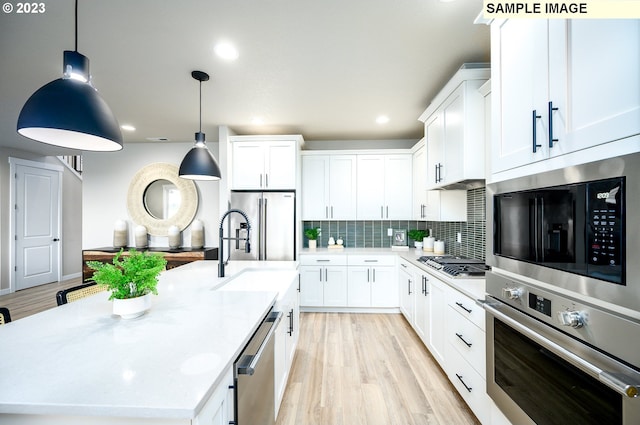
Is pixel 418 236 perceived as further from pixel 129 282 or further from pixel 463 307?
pixel 129 282

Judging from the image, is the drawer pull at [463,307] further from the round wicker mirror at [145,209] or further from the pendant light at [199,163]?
the round wicker mirror at [145,209]

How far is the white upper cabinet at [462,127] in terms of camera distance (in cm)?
218

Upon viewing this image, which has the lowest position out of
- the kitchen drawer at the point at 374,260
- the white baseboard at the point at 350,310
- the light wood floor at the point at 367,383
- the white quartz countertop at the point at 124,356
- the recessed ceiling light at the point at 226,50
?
the light wood floor at the point at 367,383

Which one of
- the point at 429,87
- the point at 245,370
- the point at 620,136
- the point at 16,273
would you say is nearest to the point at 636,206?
the point at 620,136

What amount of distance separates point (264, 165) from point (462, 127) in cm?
254

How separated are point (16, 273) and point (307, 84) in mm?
6410

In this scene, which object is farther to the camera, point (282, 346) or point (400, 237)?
point (400, 237)

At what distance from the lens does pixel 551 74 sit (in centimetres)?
104

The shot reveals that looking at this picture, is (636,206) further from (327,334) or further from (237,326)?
(327,334)

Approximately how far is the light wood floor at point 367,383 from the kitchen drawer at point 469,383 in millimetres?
168

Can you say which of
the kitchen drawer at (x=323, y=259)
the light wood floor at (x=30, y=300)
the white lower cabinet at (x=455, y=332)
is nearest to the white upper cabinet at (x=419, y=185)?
the white lower cabinet at (x=455, y=332)

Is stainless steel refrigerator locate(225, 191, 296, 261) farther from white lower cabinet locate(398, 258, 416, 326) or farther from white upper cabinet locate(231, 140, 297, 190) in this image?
white lower cabinet locate(398, 258, 416, 326)

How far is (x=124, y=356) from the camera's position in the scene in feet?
2.88

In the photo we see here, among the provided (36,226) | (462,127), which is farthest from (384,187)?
(36,226)
